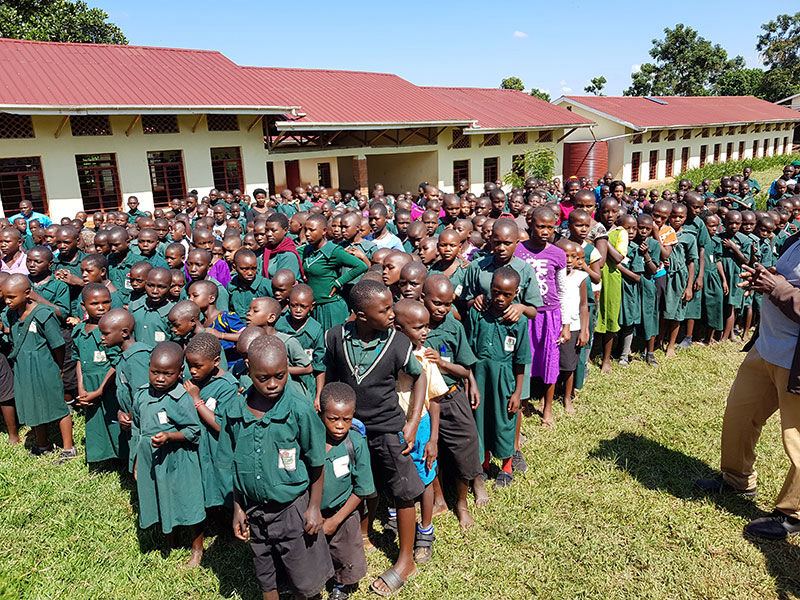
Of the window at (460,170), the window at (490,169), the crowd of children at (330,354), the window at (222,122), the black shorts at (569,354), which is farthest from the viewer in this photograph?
the window at (490,169)

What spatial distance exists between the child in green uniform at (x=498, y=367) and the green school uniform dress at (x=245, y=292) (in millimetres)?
1706

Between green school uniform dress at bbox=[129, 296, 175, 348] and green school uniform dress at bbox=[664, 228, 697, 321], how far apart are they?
4.95 meters

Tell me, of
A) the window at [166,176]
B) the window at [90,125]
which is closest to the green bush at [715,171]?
the window at [166,176]

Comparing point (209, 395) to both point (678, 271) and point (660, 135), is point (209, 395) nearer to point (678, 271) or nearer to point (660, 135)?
point (678, 271)

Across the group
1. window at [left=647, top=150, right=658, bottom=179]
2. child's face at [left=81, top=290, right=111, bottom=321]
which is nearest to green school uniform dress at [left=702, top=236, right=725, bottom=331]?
child's face at [left=81, top=290, right=111, bottom=321]

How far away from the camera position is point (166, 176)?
13.8 m

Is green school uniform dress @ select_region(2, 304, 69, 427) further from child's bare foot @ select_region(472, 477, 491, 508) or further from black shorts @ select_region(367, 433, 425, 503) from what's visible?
child's bare foot @ select_region(472, 477, 491, 508)

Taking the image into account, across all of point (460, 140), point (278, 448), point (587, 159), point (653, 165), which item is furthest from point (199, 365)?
point (653, 165)

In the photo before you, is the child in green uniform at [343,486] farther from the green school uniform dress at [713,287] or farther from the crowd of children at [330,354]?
the green school uniform dress at [713,287]

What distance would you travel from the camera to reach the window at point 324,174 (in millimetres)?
19531

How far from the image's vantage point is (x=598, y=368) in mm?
6004

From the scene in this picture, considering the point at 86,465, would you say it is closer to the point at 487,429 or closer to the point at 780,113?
the point at 487,429

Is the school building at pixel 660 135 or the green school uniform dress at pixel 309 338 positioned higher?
the school building at pixel 660 135

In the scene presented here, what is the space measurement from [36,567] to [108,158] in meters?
11.6
